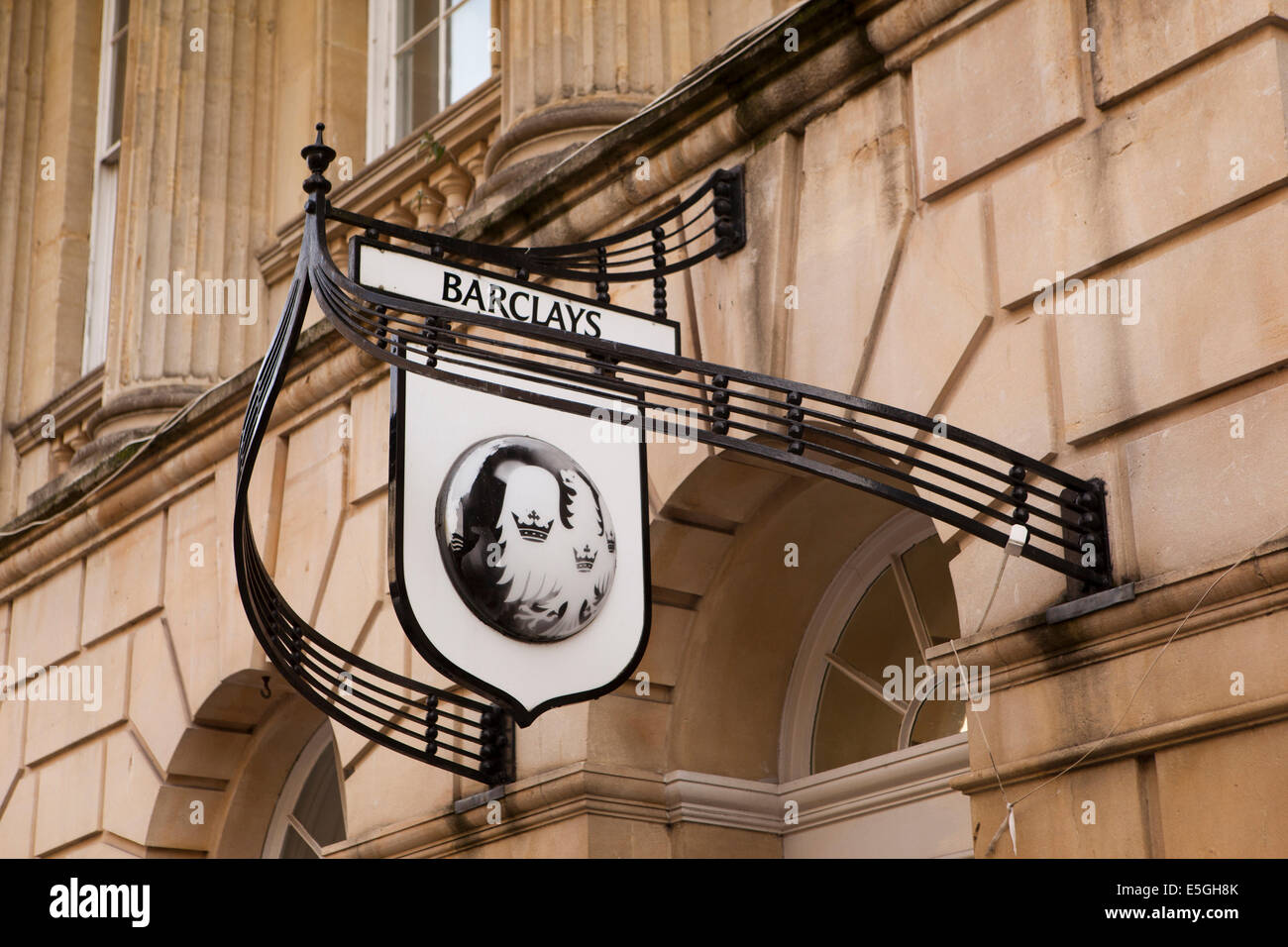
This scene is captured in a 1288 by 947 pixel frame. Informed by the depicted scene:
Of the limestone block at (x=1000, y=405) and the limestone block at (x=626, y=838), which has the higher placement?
the limestone block at (x=1000, y=405)

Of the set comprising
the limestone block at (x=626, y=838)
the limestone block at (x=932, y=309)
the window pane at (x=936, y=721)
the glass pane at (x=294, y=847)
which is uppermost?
the limestone block at (x=932, y=309)

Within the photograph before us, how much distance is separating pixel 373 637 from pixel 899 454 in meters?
3.86

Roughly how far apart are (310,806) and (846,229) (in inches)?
202

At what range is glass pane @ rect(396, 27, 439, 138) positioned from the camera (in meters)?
11.8

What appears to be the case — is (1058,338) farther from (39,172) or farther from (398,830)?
(39,172)

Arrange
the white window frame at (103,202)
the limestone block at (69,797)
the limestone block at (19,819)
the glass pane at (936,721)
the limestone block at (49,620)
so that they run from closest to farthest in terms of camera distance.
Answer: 1. the glass pane at (936,721)
2. the limestone block at (69,797)
3. the limestone block at (19,819)
4. the limestone block at (49,620)
5. the white window frame at (103,202)

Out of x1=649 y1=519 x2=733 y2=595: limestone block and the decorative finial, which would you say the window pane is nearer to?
x1=649 y1=519 x2=733 y2=595: limestone block

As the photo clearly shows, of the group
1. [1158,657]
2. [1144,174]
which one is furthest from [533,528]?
[1144,174]

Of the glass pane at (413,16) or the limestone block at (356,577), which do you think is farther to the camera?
the glass pane at (413,16)

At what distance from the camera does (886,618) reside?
7.88 metres

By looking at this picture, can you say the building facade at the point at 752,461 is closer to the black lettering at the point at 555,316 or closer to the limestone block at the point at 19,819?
the limestone block at the point at 19,819

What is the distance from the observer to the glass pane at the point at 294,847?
10.4 m

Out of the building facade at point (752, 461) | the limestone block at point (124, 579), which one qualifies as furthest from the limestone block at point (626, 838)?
the limestone block at point (124, 579)

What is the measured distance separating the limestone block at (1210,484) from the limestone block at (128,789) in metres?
6.61
